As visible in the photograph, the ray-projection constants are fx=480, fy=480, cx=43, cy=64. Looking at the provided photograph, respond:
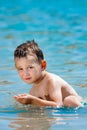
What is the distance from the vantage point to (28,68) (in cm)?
484

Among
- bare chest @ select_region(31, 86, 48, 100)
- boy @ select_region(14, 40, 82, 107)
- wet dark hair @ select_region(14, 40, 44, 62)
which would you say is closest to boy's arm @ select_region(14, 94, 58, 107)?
boy @ select_region(14, 40, 82, 107)

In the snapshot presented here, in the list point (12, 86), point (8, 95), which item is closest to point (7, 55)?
point (12, 86)

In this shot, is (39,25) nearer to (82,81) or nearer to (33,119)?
(82,81)

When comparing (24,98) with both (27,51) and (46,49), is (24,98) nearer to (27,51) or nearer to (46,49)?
(27,51)

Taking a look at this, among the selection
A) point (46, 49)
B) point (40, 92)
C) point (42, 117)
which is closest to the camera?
point (42, 117)

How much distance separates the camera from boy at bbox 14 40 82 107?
4.81 metres

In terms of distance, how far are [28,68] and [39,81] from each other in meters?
0.33

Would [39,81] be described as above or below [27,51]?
below

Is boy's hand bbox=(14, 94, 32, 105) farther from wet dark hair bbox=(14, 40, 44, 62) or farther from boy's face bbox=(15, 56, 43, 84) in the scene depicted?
wet dark hair bbox=(14, 40, 44, 62)

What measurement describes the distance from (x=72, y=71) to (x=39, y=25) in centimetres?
645

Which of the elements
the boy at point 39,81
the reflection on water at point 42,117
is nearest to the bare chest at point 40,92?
the boy at point 39,81

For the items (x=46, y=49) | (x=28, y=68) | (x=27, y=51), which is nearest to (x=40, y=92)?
(x=28, y=68)

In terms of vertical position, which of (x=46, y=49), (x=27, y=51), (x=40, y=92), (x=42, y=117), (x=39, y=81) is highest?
(x=46, y=49)

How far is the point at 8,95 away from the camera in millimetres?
5793
